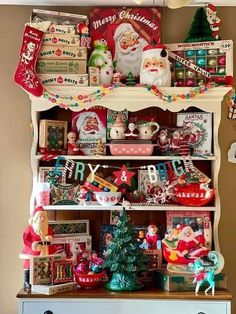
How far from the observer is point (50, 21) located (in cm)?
261

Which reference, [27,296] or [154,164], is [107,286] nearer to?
[27,296]

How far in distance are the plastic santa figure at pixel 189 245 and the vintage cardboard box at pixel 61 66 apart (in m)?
0.90

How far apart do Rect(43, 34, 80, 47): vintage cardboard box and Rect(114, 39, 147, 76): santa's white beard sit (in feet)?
0.72

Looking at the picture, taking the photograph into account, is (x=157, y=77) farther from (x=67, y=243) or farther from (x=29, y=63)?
(x=67, y=243)

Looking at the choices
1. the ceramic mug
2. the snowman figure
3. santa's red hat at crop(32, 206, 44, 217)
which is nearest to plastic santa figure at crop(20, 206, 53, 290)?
santa's red hat at crop(32, 206, 44, 217)

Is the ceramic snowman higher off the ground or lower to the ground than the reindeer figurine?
higher

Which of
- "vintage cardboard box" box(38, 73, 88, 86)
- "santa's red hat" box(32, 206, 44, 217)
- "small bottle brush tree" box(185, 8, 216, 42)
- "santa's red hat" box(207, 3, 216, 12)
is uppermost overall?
"santa's red hat" box(207, 3, 216, 12)

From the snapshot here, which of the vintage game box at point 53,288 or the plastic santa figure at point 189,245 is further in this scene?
the plastic santa figure at point 189,245

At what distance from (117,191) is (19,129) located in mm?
593

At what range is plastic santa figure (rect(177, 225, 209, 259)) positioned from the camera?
2.44m

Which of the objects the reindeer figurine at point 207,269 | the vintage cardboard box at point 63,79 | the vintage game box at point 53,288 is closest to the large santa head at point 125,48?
the vintage cardboard box at point 63,79

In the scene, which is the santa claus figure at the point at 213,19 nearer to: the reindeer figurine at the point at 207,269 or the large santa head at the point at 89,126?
the large santa head at the point at 89,126

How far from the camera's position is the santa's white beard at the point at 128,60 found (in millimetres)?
2674

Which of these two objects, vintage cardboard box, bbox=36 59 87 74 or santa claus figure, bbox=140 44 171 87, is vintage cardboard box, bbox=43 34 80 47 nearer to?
vintage cardboard box, bbox=36 59 87 74
